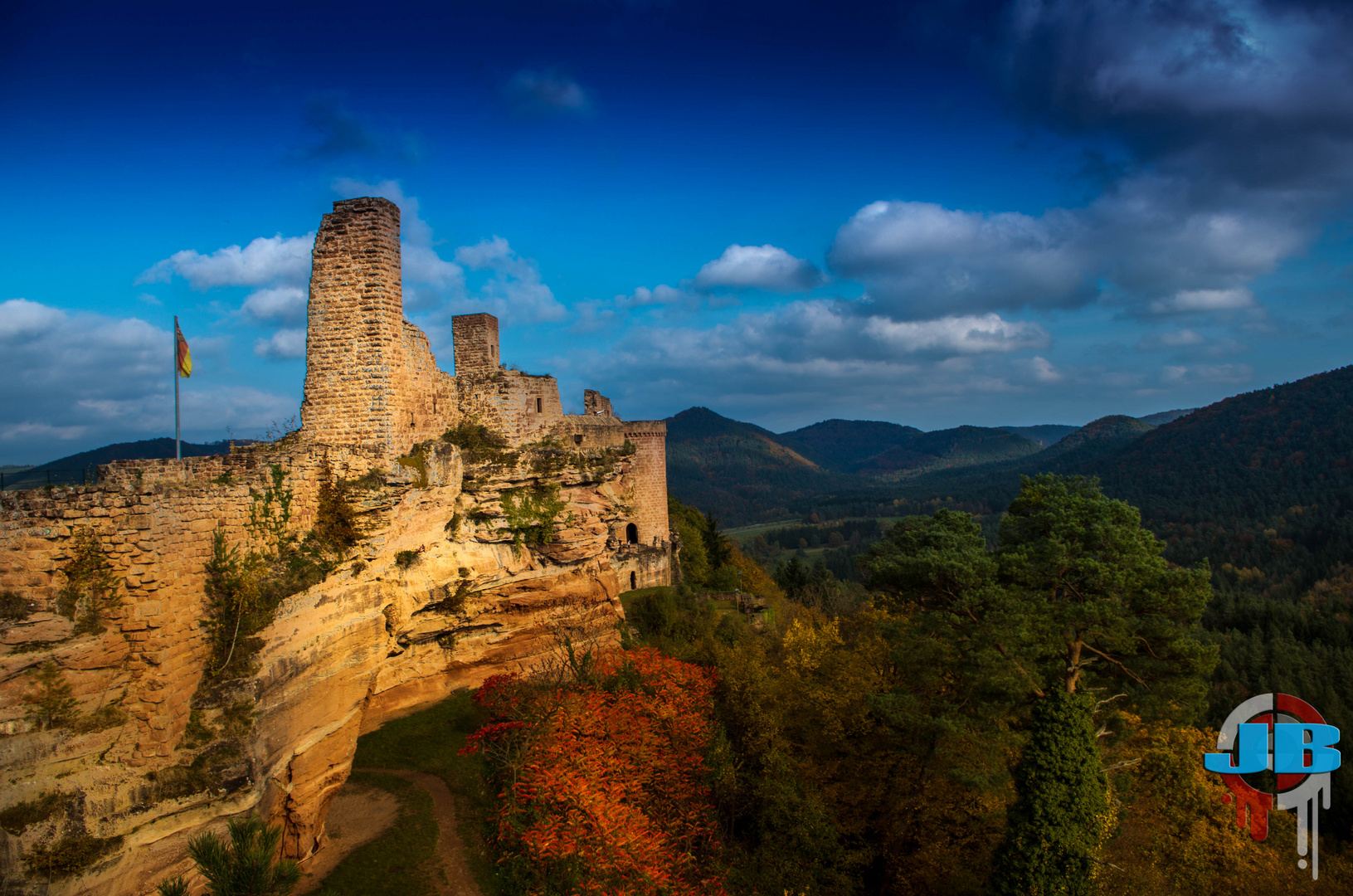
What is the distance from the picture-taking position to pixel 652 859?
690 inches

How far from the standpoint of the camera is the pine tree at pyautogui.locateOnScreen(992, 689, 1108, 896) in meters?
15.2

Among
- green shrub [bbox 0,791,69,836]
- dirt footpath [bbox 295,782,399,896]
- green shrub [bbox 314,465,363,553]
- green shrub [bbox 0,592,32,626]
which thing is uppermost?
green shrub [bbox 314,465,363,553]

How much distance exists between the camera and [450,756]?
20453 millimetres

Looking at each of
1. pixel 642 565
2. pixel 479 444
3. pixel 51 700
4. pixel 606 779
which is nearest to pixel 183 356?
pixel 51 700

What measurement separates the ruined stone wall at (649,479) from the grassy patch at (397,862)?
20890 millimetres

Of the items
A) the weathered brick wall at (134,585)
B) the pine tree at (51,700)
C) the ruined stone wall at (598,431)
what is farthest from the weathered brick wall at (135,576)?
the ruined stone wall at (598,431)

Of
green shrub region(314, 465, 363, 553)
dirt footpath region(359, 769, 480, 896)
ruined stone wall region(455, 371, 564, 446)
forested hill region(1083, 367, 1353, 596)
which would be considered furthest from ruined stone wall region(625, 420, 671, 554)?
forested hill region(1083, 367, 1353, 596)

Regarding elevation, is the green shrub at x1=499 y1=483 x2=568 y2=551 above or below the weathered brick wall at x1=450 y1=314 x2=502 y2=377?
below

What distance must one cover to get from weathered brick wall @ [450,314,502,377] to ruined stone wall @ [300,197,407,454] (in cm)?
860

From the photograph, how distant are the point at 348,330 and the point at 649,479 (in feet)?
74.2

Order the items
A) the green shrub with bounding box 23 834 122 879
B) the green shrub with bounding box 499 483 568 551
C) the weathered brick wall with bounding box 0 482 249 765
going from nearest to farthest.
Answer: the green shrub with bounding box 23 834 122 879 < the weathered brick wall with bounding box 0 482 249 765 < the green shrub with bounding box 499 483 568 551

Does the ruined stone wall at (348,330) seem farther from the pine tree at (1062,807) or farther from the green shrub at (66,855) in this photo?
the pine tree at (1062,807)

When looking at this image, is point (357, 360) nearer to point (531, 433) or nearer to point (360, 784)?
point (531, 433)

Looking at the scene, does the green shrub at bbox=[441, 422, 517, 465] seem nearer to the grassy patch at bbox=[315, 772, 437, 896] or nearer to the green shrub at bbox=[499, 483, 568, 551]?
the green shrub at bbox=[499, 483, 568, 551]
